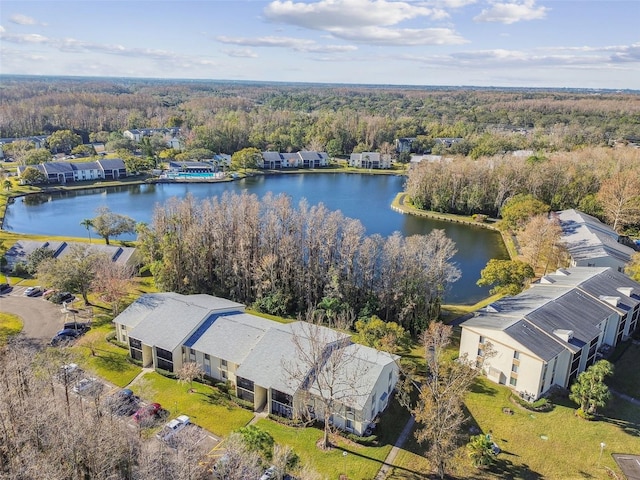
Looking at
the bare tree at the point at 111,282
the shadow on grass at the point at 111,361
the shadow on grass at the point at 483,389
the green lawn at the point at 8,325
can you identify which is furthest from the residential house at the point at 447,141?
the green lawn at the point at 8,325

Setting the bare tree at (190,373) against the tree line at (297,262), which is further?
the tree line at (297,262)

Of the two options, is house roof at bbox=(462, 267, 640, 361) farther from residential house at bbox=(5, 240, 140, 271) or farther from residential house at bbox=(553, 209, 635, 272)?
residential house at bbox=(5, 240, 140, 271)

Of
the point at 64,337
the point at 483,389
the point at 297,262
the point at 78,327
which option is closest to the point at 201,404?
the point at 64,337

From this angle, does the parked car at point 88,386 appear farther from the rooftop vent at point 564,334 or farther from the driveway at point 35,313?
the rooftop vent at point 564,334

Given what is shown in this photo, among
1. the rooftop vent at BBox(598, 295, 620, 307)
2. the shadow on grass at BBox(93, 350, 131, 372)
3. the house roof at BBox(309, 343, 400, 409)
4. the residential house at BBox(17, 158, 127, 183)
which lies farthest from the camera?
the residential house at BBox(17, 158, 127, 183)

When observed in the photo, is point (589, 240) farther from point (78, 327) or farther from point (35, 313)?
point (35, 313)

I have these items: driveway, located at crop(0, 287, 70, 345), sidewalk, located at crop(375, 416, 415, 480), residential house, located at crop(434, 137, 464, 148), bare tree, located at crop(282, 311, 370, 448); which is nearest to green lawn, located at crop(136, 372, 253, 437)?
bare tree, located at crop(282, 311, 370, 448)

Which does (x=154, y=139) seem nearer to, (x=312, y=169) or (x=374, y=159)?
(x=312, y=169)
